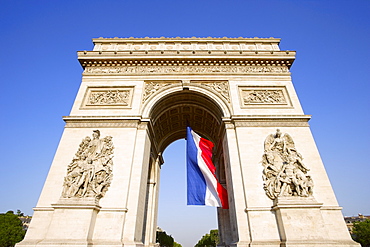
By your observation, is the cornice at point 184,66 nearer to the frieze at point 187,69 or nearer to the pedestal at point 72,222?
the frieze at point 187,69

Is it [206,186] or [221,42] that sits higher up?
[221,42]

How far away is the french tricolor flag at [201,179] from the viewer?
10.7 metres

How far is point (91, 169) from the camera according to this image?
30.0 ft

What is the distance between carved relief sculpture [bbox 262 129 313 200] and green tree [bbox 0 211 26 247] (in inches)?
1283

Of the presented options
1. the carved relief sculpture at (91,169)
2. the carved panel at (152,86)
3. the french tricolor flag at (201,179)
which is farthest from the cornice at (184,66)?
the carved relief sculpture at (91,169)

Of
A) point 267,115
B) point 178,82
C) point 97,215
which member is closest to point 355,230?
point 267,115

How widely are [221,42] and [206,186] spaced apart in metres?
10.4

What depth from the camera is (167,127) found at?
51.1ft

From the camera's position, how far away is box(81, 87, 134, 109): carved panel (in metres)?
11.6

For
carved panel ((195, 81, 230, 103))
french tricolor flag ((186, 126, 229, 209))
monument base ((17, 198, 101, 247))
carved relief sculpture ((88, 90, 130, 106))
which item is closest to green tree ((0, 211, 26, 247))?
monument base ((17, 198, 101, 247))

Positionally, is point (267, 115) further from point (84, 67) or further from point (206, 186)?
point (84, 67)

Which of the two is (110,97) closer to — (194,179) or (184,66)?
(184,66)

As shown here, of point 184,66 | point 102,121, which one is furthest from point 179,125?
point 102,121

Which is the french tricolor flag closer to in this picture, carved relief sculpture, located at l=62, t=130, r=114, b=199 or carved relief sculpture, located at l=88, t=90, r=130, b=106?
carved relief sculpture, located at l=62, t=130, r=114, b=199
